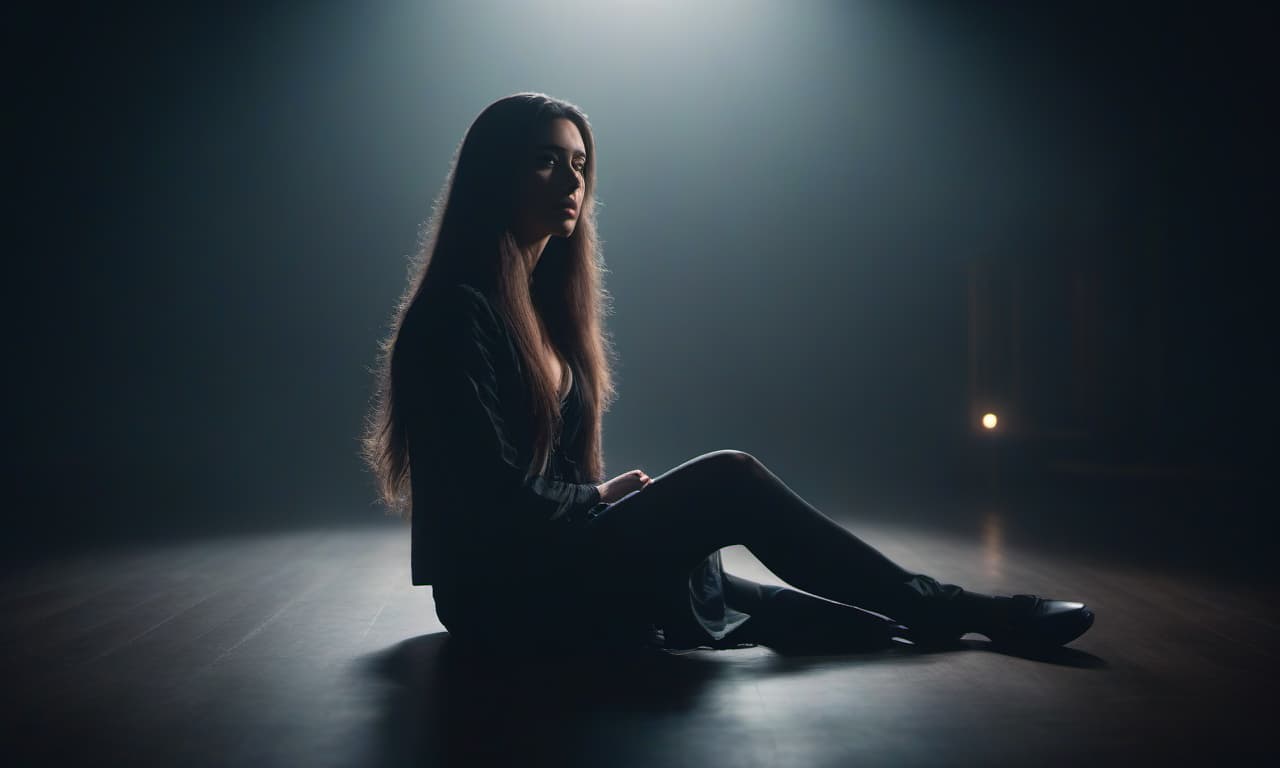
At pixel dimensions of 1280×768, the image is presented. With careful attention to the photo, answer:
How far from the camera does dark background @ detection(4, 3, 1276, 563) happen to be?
585 cm

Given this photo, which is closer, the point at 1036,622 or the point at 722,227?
the point at 1036,622

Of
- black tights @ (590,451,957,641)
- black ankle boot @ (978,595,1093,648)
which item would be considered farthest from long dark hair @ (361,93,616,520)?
black ankle boot @ (978,595,1093,648)

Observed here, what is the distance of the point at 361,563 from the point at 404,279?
3.75m

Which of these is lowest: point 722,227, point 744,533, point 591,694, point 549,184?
point 591,694

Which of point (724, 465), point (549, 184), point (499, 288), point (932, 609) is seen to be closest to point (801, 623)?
point (932, 609)

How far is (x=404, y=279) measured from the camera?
6473mm

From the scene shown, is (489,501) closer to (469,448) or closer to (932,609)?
(469,448)

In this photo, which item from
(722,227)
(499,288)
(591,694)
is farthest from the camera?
(722,227)

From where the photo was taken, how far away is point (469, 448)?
164 centimetres

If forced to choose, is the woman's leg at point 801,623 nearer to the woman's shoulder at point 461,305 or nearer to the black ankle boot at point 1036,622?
the black ankle boot at point 1036,622

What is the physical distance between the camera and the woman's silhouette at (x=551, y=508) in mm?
1657

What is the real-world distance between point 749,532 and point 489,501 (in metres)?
0.47

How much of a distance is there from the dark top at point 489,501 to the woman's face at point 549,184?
0.74 feet

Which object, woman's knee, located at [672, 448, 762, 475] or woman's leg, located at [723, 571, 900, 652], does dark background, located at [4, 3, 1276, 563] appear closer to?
woman's leg, located at [723, 571, 900, 652]
